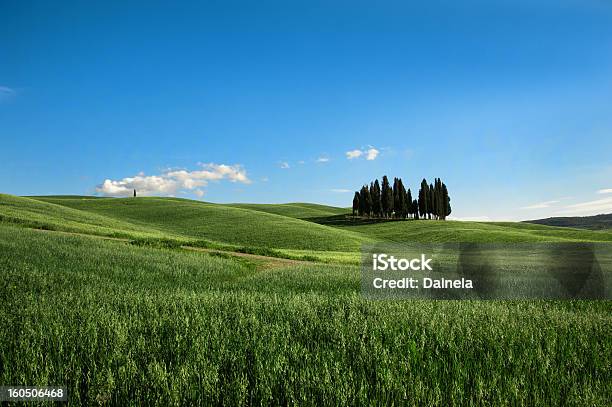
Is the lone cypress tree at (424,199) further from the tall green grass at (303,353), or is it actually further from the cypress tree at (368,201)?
the tall green grass at (303,353)

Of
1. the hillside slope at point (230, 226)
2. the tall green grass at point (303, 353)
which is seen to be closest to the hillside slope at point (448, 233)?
the hillside slope at point (230, 226)

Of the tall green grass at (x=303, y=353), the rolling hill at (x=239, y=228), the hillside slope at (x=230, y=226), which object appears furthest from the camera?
the hillside slope at (x=230, y=226)

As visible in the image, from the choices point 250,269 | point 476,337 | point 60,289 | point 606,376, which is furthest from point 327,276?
point 606,376

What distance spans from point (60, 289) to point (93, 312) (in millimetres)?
4441

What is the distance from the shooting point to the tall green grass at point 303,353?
3.77 meters

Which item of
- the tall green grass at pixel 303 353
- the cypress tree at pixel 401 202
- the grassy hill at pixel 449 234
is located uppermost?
the cypress tree at pixel 401 202

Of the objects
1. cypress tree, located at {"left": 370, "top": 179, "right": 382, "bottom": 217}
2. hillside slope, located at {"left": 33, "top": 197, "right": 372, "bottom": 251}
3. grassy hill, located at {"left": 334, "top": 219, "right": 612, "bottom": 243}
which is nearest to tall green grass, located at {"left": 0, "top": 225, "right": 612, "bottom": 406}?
hillside slope, located at {"left": 33, "top": 197, "right": 372, "bottom": 251}

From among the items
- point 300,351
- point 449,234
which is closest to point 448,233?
point 449,234

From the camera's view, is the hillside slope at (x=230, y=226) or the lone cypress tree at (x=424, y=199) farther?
the lone cypress tree at (x=424, y=199)

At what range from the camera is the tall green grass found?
3.77m

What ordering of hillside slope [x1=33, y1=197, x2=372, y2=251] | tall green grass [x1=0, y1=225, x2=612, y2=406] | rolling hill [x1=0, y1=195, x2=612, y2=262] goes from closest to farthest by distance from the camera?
tall green grass [x1=0, y1=225, x2=612, y2=406], rolling hill [x1=0, y1=195, x2=612, y2=262], hillside slope [x1=33, y1=197, x2=372, y2=251]

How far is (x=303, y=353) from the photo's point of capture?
473 cm

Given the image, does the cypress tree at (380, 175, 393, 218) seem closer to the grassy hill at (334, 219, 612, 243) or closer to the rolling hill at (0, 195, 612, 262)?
the rolling hill at (0, 195, 612, 262)

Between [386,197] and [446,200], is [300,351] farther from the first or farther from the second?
[446,200]
